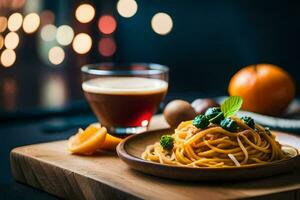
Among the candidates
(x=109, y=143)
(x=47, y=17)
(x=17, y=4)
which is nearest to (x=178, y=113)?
(x=109, y=143)

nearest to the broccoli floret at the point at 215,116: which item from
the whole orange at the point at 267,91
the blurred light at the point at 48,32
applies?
the whole orange at the point at 267,91

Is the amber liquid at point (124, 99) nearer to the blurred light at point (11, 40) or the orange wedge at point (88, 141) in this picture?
the orange wedge at point (88, 141)

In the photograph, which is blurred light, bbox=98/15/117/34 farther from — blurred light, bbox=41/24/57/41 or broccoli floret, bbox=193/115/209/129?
broccoli floret, bbox=193/115/209/129

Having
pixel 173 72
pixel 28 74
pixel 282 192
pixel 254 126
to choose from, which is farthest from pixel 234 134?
pixel 28 74

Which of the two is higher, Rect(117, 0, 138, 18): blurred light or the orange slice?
Rect(117, 0, 138, 18): blurred light

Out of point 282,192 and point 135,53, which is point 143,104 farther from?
point 135,53

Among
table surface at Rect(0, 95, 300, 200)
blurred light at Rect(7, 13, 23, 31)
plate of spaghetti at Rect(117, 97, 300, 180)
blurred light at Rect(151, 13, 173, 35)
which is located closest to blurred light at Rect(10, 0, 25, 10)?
blurred light at Rect(7, 13, 23, 31)
